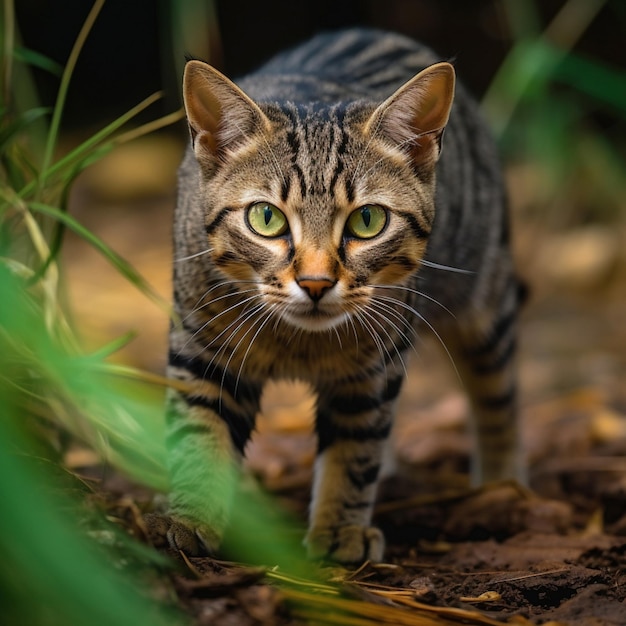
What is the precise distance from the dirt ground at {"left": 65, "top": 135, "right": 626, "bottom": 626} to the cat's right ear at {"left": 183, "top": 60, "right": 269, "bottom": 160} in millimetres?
1019

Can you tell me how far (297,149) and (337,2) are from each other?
647 cm

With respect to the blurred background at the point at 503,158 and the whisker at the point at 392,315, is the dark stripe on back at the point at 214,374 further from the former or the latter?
the whisker at the point at 392,315

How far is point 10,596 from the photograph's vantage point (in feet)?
5.37

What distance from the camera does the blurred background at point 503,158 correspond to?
4348mm

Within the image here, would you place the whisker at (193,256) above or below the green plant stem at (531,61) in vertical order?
below

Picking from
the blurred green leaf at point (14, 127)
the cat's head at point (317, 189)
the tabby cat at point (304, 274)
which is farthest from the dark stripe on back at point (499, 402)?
the blurred green leaf at point (14, 127)

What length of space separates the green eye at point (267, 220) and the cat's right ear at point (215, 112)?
0.24 meters

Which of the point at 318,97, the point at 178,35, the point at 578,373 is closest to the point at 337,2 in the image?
the point at 578,373

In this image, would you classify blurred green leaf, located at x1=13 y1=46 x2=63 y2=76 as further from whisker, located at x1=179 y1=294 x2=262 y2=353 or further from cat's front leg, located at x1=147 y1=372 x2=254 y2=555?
cat's front leg, located at x1=147 y1=372 x2=254 y2=555

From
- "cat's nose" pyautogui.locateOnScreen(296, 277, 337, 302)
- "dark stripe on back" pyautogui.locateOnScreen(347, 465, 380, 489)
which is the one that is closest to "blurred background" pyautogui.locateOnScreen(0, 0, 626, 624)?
"cat's nose" pyautogui.locateOnScreen(296, 277, 337, 302)

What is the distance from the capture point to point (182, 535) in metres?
2.43

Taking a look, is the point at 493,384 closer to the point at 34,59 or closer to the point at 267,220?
the point at 267,220

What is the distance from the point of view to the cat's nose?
238cm

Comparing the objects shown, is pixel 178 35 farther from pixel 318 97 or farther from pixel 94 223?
pixel 94 223
